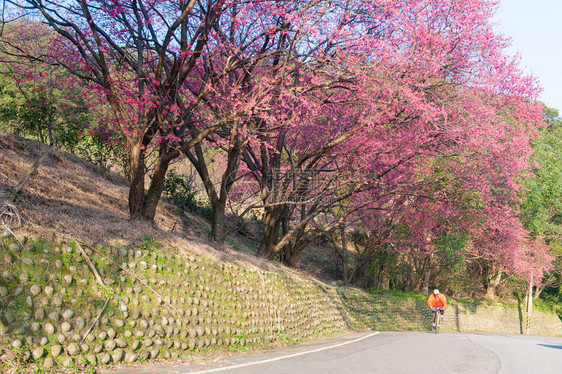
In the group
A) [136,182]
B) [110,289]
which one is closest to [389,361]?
[110,289]

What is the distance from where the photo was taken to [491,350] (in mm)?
11477

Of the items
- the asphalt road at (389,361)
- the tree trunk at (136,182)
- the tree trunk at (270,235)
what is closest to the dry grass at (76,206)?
the tree trunk at (136,182)

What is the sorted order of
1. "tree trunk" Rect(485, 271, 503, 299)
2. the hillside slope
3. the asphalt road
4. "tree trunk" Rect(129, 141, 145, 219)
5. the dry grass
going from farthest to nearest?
"tree trunk" Rect(485, 271, 503, 299)
"tree trunk" Rect(129, 141, 145, 219)
the dry grass
the asphalt road
the hillside slope

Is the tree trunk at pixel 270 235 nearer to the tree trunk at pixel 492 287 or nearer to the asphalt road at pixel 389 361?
the asphalt road at pixel 389 361

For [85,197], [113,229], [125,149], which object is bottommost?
[113,229]

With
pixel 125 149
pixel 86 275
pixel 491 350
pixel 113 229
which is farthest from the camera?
pixel 125 149

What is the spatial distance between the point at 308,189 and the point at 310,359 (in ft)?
32.3

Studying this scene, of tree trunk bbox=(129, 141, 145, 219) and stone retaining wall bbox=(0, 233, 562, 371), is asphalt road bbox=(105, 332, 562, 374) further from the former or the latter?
tree trunk bbox=(129, 141, 145, 219)

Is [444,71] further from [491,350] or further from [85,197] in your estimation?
[85,197]

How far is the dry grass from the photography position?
8.71 meters

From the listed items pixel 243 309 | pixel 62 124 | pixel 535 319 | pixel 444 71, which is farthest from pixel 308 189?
pixel 535 319

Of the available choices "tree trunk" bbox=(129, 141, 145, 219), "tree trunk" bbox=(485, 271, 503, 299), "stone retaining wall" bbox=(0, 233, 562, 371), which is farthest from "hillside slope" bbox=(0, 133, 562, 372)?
"tree trunk" bbox=(485, 271, 503, 299)

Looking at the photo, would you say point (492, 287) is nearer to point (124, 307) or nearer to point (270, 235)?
point (270, 235)

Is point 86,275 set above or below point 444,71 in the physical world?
below
